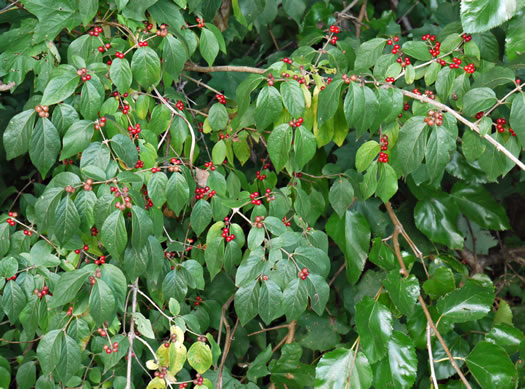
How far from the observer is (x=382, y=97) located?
3.46 feet

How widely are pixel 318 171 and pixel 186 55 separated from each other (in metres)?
0.43

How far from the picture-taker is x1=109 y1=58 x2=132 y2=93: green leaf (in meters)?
1.05

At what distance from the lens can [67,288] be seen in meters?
0.96

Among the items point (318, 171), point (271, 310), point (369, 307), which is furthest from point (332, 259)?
point (271, 310)

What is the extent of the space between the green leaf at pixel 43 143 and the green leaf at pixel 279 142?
1.28 ft

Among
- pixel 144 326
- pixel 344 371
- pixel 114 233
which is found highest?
pixel 114 233

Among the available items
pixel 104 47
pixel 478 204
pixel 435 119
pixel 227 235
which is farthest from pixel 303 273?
pixel 478 204

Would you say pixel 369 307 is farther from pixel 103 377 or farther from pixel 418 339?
pixel 103 377

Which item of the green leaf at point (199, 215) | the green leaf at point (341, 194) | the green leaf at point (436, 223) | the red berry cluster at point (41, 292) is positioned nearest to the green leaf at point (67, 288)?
the red berry cluster at point (41, 292)

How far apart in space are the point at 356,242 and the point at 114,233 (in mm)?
622

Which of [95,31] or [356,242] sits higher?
[95,31]

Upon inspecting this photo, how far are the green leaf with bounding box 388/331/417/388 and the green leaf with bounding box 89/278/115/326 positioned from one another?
56 cm

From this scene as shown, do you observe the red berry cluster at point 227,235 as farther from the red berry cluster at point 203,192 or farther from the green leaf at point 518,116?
the green leaf at point 518,116

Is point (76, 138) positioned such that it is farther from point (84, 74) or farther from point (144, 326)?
point (144, 326)
